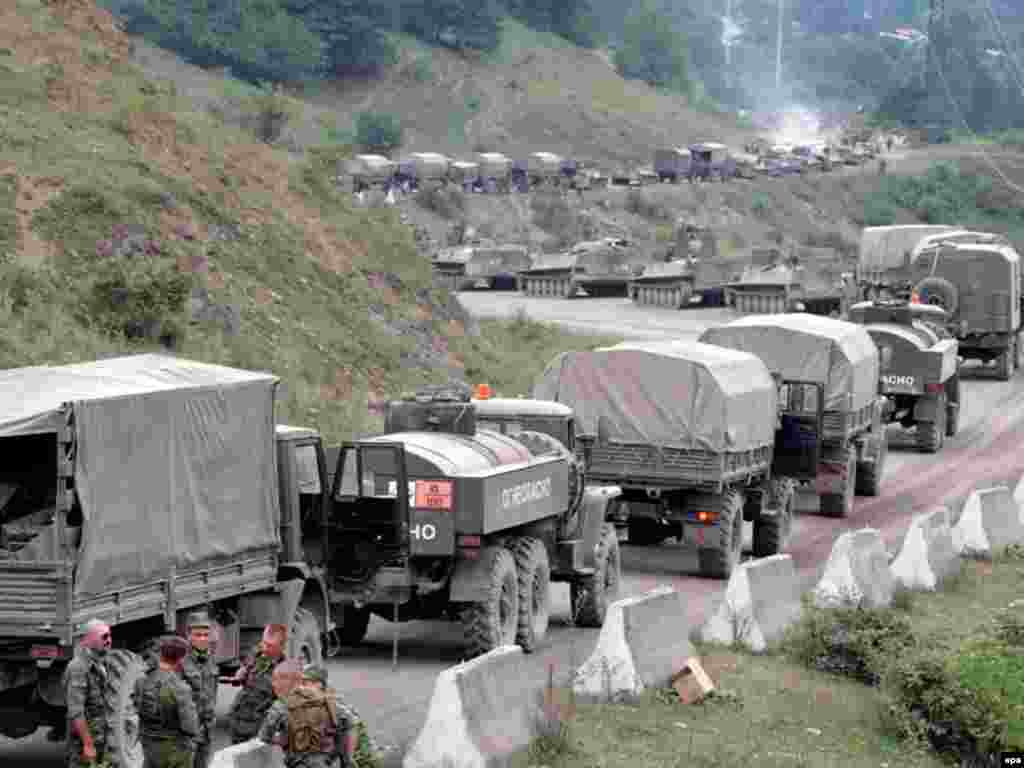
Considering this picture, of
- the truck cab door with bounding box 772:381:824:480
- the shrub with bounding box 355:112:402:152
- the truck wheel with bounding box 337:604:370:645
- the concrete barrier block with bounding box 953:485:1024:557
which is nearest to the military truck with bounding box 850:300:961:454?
the concrete barrier block with bounding box 953:485:1024:557

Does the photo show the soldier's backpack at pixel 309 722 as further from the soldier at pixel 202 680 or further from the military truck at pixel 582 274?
the military truck at pixel 582 274

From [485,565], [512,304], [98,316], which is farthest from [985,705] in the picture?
[512,304]

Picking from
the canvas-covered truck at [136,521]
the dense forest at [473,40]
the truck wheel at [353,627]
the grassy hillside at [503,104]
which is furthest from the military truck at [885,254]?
the dense forest at [473,40]

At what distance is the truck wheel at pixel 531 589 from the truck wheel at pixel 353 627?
4.76 feet

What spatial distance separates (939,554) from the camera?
84.9ft

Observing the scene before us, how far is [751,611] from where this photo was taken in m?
20.8

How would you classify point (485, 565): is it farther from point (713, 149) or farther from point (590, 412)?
point (713, 149)

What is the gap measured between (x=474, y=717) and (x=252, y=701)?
6.20 feet

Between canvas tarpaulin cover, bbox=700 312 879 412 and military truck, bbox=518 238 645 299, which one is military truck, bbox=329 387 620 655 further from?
military truck, bbox=518 238 645 299

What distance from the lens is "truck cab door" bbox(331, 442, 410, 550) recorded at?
60.4 feet

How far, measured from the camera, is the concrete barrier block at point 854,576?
22391 mm

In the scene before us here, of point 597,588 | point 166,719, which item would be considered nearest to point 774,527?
point 597,588

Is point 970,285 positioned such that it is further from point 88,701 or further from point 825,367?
point 88,701

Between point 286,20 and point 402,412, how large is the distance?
394 feet
